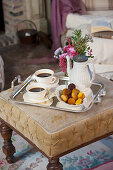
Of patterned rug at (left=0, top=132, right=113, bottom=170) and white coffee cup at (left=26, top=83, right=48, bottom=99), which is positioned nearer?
white coffee cup at (left=26, top=83, right=48, bottom=99)

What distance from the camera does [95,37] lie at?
11.2 ft

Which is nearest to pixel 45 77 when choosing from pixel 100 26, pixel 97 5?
pixel 100 26

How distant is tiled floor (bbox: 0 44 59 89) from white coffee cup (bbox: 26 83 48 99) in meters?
1.62

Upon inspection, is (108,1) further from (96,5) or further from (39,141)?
(39,141)

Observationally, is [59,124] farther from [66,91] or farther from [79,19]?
[79,19]

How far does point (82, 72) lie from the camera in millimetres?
2033

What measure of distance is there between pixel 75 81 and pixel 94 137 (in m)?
0.41

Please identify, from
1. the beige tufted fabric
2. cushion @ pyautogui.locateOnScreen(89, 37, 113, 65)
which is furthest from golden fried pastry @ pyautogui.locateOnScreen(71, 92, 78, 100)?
cushion @ pyautogui.locateOnScreen(89, 37, 113, 65)

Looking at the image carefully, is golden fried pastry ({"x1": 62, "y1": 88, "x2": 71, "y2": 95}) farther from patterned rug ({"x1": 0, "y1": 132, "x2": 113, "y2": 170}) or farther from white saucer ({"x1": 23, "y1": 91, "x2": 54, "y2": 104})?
patterned rug ({"x1": 0, "y1": 132, "x2": 113, "y2": 170})

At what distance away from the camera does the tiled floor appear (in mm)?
4062

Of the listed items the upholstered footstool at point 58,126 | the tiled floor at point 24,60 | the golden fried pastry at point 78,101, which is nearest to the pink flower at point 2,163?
the upholstered footstool at point 58,126

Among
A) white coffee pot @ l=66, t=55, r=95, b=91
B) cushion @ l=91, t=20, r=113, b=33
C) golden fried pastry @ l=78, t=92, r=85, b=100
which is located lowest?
golden fried pastry @ l=78, t=92, r=85, b=100

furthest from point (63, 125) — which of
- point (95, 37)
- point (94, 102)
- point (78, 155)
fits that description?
point (95, 37)

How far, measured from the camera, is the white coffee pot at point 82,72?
2.02 meters
